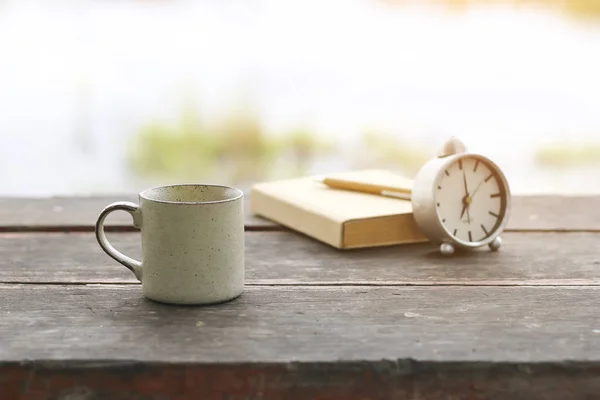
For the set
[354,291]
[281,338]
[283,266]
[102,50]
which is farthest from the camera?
[102,50]

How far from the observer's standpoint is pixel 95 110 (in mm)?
2617

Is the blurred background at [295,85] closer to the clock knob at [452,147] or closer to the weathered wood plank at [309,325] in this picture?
the clock knob at [452,147]

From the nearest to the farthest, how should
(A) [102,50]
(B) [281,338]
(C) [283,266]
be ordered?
(B) [281,338]
(C) [283,266]
(A) [102,50]

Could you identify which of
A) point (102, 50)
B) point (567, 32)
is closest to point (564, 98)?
point (567, 32)

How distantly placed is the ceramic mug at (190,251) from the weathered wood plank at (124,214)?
352 millimetres

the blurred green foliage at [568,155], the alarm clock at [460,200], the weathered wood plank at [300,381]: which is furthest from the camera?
the blurred green foliage at [568,155]

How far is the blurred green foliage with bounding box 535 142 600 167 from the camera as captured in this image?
259 cm

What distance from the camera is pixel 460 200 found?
0.97 meters

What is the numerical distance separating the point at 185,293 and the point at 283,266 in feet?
0.62

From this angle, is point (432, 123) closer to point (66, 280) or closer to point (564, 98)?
point (564, 98)

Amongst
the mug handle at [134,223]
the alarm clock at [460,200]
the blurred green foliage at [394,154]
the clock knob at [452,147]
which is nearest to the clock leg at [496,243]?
the alarm clock at [460,200]

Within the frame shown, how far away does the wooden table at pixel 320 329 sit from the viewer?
2.03 feet

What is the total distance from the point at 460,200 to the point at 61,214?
2.05ft

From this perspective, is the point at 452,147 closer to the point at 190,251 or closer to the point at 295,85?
the point at 190,251
